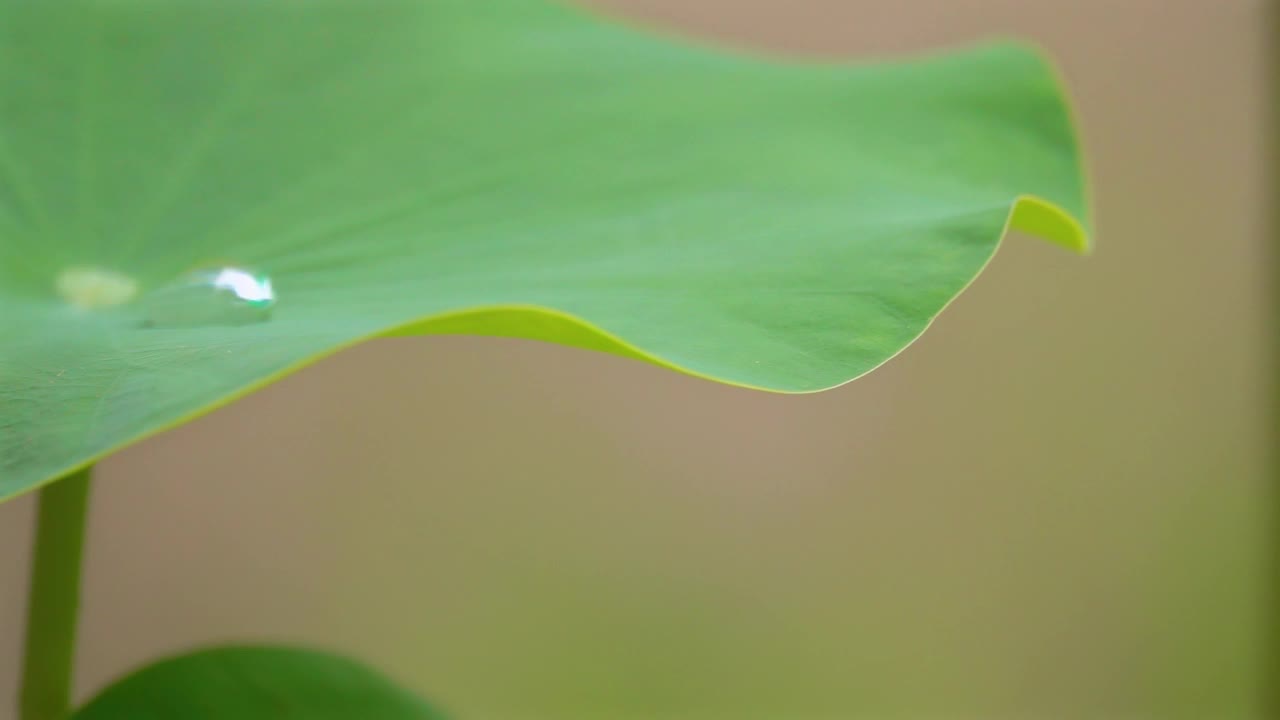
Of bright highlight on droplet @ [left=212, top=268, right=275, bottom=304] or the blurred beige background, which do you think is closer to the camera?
bright highlight on droplet @ [left=212, top=268, right=275, bottom=304]

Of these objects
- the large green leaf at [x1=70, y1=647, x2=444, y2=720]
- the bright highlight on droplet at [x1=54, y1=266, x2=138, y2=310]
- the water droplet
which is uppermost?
the bright highlight on droplet at [x1=54, y1=266, x2=138, y2=310]

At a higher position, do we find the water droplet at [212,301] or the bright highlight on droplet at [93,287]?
the bright highlight on droplet at [93,287]

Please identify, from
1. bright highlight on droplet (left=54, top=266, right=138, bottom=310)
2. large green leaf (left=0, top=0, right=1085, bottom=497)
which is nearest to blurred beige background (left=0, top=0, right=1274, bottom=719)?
large green leaf (left=0, top=0, right=1085, bottom=497)

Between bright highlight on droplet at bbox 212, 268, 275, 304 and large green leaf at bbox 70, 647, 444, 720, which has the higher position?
bright highlight on droplet at bbox 212, 268, 275, 304

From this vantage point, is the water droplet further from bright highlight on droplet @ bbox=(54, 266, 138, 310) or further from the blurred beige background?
the blurred beige background

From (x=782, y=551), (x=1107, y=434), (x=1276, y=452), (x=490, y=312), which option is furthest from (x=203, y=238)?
(x=1276, y=452)

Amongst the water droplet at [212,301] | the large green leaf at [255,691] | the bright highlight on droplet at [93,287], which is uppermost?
the bright highlight on droplet at [93,287]

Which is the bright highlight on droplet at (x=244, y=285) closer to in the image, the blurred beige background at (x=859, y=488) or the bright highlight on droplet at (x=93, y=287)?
the bright highlight on droplet at (x=93, y=287)

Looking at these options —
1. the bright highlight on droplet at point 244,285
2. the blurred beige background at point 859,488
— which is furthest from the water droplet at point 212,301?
the blurred beige background at point 859,488

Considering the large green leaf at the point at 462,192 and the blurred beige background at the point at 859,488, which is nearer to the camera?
the large green leaf at the point at 462,192
